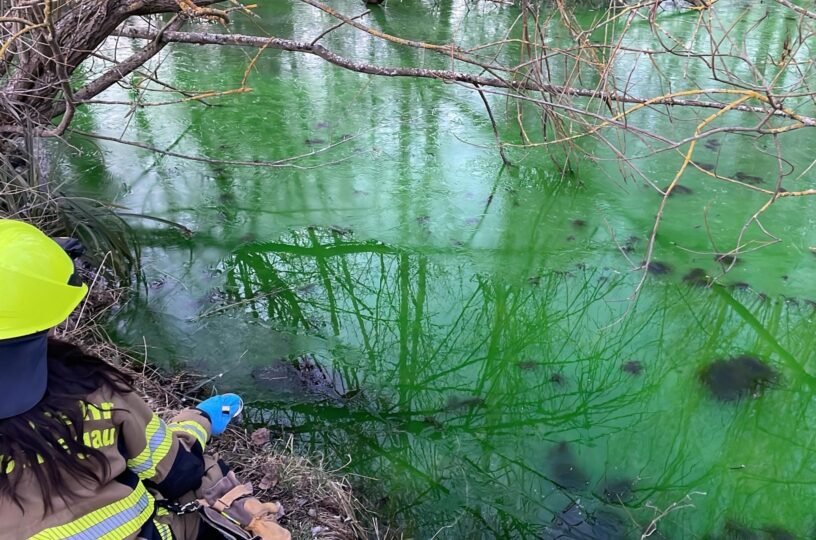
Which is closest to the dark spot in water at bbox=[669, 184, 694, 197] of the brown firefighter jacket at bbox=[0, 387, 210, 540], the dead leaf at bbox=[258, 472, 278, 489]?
the dead leaf at bbox=[258, 472, 278, 489]

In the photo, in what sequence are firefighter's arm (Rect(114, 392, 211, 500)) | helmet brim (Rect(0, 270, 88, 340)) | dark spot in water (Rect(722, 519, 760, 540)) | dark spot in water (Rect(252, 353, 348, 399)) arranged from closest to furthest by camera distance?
1. helmet brim (Rect(0, 270, 88, 340))
2. firefighter's arm (Rect(114, 392, 211, 500))
3. dark spot in water (Rect(722, 519, 760, 540))
4. dark spot in water (Rect(252, 353, 348, 399))

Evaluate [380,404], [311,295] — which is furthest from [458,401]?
[311,295]

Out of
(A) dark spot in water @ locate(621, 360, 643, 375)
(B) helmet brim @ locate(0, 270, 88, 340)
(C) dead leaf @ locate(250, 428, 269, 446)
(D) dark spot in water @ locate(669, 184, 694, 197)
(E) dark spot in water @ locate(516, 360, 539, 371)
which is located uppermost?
(B) helmet brim @ locate(0, 270, 88, 340)

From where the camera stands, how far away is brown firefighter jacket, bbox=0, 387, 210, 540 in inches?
34.9

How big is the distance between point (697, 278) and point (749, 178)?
1.06m

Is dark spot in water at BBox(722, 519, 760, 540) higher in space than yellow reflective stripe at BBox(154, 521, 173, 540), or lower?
lower

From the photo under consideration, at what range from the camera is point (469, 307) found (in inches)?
102

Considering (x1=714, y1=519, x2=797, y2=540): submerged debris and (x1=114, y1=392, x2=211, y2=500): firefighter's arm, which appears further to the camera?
(x1=714, y1=519, x2=797, y2=540): submerged debris

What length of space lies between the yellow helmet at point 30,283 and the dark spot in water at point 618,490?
1.54 metres

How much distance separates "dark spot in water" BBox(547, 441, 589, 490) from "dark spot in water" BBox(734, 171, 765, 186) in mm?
2202

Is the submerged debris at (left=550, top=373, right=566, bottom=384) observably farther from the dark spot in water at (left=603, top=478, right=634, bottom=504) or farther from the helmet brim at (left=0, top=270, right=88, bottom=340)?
the helmet brim at (left=0, top=270, right=88, bottom=340)

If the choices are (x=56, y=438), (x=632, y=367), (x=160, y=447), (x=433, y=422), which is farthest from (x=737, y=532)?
(x=56, y=438)

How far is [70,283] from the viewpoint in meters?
0.89

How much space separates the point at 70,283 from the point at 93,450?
0.80 ft
